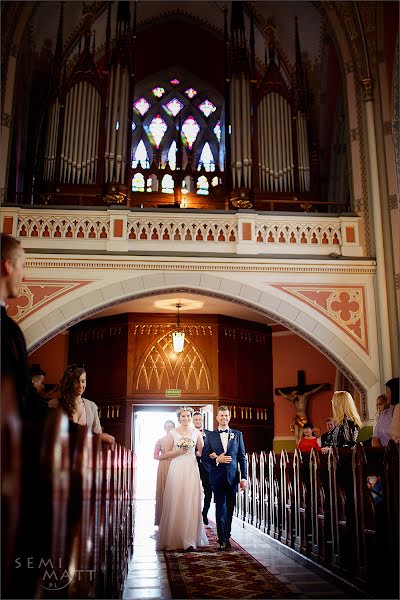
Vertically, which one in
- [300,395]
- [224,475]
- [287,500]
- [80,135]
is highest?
[80,135]

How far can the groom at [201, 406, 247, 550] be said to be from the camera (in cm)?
566

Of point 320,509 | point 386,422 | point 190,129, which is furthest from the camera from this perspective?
point 190,129

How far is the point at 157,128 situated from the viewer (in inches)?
517

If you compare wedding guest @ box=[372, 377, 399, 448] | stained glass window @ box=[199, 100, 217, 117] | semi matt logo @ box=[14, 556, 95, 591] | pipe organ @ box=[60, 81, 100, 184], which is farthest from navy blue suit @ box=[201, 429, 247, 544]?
stained glass window @ box=[199, 100, 217, 117]

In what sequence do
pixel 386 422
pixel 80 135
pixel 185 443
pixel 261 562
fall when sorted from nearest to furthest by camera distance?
1. pixel 261 562
2. pixel 386 422
3. pixel 185 443
4. pixel 80 135

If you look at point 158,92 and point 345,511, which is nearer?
point 345,511

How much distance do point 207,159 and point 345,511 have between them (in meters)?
10.0

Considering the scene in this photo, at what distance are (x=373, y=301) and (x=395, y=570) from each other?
5999 millimetres

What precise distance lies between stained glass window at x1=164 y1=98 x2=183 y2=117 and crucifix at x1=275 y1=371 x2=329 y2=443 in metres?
6.32

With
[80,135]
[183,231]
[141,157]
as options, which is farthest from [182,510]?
[141,157]

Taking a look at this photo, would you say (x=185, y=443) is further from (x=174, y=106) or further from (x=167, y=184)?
(x=174, y=106)

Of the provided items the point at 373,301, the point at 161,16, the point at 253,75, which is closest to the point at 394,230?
the point at 373,301

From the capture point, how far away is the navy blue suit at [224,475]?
565 centimetres

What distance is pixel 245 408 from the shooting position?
12.5m
